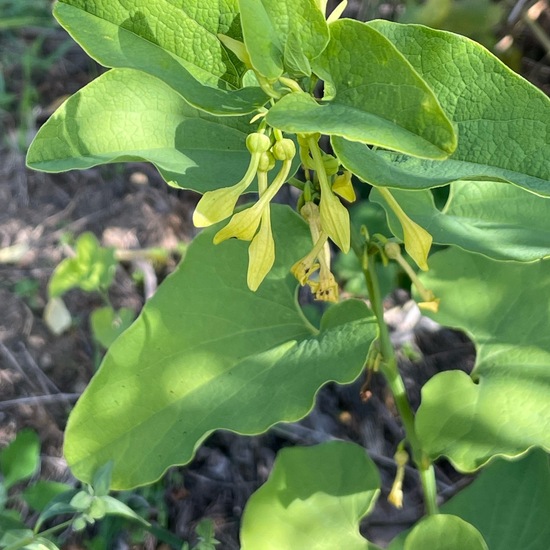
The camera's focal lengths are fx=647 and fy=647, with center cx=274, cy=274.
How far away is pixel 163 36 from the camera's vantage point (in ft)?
1.89

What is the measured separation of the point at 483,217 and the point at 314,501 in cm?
48

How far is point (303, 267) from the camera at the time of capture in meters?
0.71

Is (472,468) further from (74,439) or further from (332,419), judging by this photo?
(332,419)

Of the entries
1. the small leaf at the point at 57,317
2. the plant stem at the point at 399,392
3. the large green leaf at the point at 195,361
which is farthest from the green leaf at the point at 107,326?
the plant stem at the point at 399,392

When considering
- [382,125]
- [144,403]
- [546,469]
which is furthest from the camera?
[546,469]

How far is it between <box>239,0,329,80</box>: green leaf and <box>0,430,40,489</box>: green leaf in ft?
2.51

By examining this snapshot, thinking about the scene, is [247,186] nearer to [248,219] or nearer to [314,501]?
[248,219]

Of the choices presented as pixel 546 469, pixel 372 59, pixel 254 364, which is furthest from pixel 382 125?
pixel 546 469

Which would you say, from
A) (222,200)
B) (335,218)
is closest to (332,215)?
(335,218)

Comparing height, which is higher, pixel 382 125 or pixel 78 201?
pixel 382 125

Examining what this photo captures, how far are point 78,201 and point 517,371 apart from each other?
124 cm

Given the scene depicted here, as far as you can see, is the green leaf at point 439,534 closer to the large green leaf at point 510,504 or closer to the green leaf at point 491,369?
the green leaf at point 491,369

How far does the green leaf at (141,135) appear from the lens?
25.4 inches

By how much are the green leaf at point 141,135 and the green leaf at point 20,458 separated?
57 centimetres
